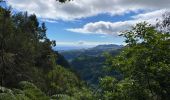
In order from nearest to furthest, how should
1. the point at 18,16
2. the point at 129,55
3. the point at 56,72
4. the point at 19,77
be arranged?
the point at 129,55 < the point at 19,77 < the point at 56,72 < the point at 18,16

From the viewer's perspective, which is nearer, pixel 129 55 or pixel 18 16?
pixel 129 55

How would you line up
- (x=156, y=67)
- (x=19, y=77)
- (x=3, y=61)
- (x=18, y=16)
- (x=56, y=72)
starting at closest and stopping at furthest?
(x=156, y=67) < (x=3, y=61) < (x=19, y=77) < (x=56, y=72) < (x=18, y=16)

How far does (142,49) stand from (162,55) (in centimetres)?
73

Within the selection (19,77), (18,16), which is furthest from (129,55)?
(18,16)

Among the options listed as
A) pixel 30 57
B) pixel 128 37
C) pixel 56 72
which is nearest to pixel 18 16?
pixel 56 72

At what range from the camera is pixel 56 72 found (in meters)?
67.2

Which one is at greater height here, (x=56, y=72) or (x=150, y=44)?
(x=150, y=44)

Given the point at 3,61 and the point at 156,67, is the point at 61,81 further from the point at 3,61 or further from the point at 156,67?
A: the point at 156,67

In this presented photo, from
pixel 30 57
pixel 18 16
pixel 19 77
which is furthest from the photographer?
pixel 18 16

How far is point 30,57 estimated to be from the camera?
187 ft

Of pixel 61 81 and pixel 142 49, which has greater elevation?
pixel 142 49

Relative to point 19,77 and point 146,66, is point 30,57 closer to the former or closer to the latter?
point 19,77

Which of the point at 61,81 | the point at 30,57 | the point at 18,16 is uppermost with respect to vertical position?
the point at 18,16

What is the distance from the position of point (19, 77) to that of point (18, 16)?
31.8 m
